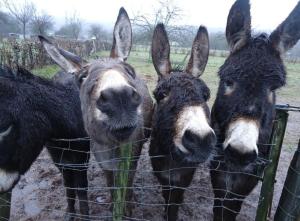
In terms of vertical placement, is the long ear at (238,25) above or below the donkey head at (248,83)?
above

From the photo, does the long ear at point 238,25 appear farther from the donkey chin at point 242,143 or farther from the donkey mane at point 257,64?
the donkey chin at point 242,143

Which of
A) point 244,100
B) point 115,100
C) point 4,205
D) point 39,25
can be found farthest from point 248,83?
point 39,25

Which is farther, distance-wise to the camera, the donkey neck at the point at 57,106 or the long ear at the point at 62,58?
the long ear at the point at 62,58

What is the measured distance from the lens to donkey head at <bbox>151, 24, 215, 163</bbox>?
7.14 feet

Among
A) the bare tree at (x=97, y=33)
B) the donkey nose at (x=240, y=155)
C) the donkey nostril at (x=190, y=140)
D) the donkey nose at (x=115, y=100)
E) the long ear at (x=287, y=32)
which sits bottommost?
the donkey nose at (x=240, y=155)

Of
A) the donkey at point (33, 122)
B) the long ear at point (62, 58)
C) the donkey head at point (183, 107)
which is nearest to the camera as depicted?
the donkey head at point (183, 107)

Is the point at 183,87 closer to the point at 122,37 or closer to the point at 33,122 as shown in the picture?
the point at 122,37

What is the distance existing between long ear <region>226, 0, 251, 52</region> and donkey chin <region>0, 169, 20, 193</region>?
234 cm

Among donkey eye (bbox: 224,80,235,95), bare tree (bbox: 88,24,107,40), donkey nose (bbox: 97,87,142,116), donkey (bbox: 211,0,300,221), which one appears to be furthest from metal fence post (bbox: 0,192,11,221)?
bare tree (bbox: 88,24,107,40)

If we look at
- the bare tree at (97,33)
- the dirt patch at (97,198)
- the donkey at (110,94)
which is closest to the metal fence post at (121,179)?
the donkey at (110,94)

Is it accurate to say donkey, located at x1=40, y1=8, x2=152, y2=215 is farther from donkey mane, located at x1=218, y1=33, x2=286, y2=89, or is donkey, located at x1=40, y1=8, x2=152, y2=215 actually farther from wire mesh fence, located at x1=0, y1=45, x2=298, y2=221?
wire mesh fence, located at x1=0, y1=45, x2=298, y2=221

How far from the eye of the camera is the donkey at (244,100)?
228cm

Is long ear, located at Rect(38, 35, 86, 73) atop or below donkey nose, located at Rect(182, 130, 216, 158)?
atop

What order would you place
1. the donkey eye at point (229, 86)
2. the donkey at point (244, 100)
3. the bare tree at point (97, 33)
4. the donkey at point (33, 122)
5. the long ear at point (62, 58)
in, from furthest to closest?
the bare tree at point (97, 33) < the long ear at point (62, 58) < the donkey eye at point (229, 86) < the donkey at point (33, 122) < the donkey at point (244, 100)
